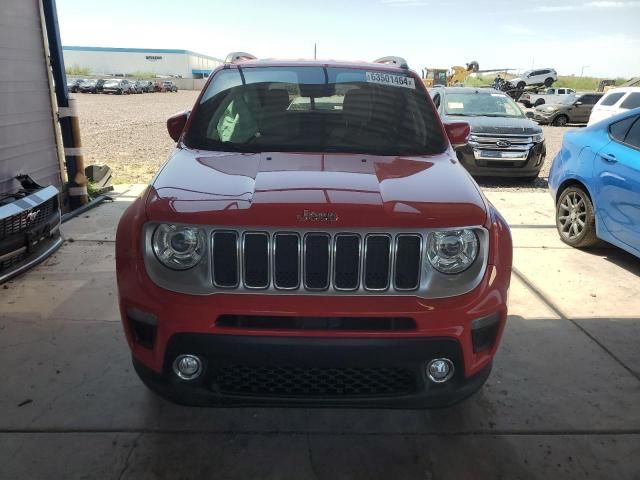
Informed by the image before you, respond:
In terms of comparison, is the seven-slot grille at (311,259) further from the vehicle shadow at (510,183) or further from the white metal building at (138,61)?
the white metal building at (138,61)

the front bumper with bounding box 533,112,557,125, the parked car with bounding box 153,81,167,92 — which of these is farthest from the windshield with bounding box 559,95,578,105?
the parked car with bounding box 153,81,167,92

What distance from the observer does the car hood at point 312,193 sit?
2.16 m

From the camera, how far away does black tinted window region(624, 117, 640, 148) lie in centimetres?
478

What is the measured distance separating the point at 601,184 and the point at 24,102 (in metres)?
6.24

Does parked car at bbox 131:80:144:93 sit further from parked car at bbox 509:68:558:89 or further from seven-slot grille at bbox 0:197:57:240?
seven-slot grille at bbox 0:197:57:240

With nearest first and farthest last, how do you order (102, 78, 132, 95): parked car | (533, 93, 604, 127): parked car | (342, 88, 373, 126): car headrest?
(342, 88, 373, 126): car headrest, (533, 93, 604, 127): parked car, (102, 78, 132, 95): parked car

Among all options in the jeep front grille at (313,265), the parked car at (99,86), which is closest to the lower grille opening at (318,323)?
the jeep front grille at (313,265)

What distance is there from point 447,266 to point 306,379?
0.79 meters

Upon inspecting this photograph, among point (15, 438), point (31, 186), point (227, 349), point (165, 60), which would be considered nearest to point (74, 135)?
point (31, 186)

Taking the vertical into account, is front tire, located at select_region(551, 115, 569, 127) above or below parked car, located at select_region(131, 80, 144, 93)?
above

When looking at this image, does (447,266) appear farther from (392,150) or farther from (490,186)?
(490,186)

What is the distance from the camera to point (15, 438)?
8.45 feet

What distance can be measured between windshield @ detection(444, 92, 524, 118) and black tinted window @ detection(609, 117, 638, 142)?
486cm

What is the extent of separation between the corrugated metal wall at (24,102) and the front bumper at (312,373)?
13.9 feet
